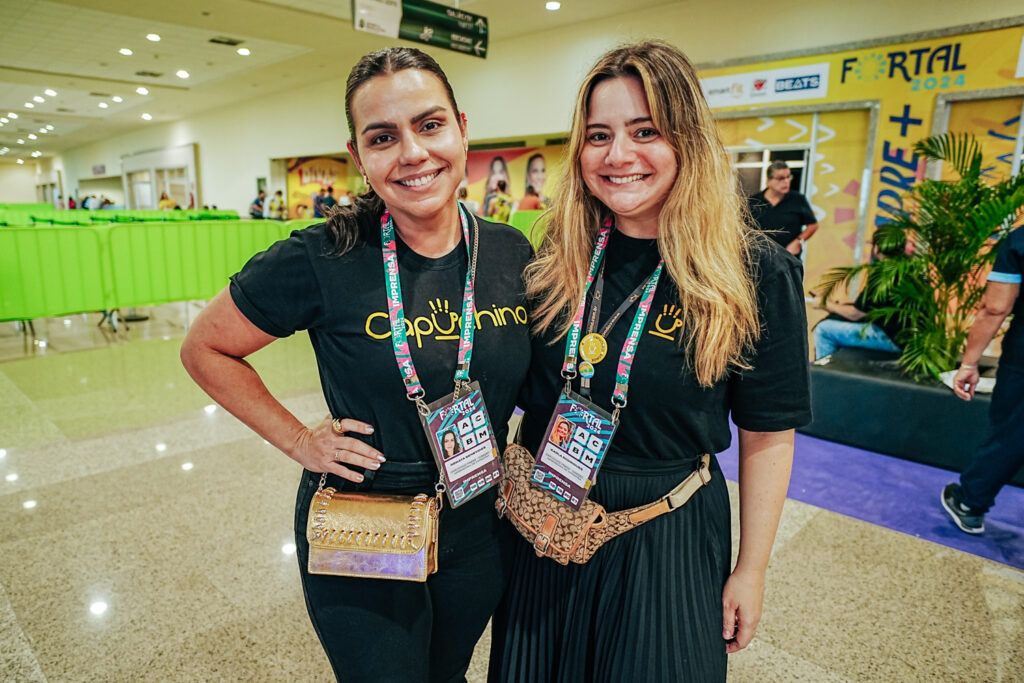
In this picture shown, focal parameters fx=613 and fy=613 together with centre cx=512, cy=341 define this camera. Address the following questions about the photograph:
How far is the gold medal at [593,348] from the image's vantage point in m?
1.18

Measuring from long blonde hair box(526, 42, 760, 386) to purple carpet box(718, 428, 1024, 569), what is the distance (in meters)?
2.41

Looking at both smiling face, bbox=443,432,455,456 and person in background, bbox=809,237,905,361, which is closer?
smiling face, bbox=443,432,455,456

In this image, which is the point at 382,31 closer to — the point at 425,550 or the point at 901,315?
the point at 901,315

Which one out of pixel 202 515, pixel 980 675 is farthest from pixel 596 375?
pixel 202 515

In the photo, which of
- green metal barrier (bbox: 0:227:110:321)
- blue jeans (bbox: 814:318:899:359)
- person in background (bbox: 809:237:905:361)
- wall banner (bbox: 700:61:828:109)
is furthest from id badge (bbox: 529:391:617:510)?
wall banner (bbox: 700:61:828:109)

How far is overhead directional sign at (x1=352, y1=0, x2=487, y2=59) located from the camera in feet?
19.3

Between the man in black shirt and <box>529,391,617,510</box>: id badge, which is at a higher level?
the man in black shirt

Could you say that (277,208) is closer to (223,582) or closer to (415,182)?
(223,582)

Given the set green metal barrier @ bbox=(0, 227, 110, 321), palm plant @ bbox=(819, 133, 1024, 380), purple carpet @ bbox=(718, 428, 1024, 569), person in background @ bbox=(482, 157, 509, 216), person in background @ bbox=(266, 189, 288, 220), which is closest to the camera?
purple carpet @ bbox=(718, 428, 1024, 569)

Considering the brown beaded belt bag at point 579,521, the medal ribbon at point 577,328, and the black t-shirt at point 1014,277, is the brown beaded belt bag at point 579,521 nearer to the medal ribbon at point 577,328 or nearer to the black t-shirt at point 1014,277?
the medal ribbon at point 577,328

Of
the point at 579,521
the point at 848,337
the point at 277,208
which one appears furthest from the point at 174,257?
the point at 277,208

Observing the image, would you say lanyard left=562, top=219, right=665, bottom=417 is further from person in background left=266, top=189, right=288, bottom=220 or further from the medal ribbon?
Answer: person in background left=266, top=189, right=288, bottom=220

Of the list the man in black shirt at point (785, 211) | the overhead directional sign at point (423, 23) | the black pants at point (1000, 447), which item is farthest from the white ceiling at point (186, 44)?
the black pants at point (1000, 447)

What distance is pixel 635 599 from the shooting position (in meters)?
1.17
